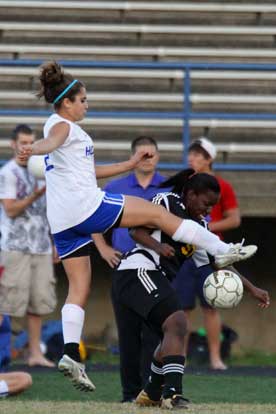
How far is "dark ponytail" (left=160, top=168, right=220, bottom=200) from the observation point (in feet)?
23.5

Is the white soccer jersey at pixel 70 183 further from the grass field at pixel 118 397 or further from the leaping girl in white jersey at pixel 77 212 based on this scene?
the grass field at pixel 118 397

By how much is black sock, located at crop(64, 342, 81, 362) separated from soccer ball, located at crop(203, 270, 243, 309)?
0.86 m

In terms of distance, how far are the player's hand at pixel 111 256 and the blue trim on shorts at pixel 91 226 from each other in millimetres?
700

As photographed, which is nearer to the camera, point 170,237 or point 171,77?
point 170,237

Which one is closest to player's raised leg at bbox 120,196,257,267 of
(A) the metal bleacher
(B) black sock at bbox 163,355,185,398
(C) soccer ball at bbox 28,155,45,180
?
(B) black sock at bbox 163,355,185,398

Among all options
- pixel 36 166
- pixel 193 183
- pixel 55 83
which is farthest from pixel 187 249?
pixel 36 166

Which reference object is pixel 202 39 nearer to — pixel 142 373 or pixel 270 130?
pixel 270 130

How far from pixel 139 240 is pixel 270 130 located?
566cm

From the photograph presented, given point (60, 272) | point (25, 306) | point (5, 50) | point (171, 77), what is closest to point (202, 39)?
point (171, 77)

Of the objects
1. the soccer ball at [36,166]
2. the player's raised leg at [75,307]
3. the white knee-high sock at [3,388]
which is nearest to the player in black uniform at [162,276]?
the player's raised leg at [75,307]

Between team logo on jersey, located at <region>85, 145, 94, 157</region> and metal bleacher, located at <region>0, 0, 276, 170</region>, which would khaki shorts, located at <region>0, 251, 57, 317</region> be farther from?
team logo on jersey, located at <region>85, 145, 94, 157</region>

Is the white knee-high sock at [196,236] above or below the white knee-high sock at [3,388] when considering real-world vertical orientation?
above

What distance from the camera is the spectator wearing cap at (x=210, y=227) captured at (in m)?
10.1

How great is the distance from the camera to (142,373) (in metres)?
8.10
